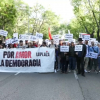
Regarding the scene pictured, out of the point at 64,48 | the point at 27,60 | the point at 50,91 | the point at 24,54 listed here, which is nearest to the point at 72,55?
the point at 64,48

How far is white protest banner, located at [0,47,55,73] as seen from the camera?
11070 mm

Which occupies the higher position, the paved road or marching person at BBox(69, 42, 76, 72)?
marching person at BBox(69, 42, 76, 72)

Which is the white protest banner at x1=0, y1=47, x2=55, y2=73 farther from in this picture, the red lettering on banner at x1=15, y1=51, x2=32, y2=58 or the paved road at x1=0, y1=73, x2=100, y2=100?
the paved road at x1=0, y1=73, x2=100, y2=100

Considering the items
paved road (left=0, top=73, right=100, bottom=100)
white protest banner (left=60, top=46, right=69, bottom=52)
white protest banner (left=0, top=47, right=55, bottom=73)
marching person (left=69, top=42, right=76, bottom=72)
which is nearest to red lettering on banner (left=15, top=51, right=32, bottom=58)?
white protest banner (left=0, top=47, right=55, bottom=73)

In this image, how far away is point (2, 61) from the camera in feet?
36.6

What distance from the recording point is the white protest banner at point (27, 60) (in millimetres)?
11070

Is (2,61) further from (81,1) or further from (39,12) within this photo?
(39,12)

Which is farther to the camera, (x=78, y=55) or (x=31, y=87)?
(x=78, y=55)

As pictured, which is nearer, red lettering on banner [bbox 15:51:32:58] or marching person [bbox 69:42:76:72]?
marching person [bbox 69:42:76:72]

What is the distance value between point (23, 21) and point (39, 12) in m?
5.25

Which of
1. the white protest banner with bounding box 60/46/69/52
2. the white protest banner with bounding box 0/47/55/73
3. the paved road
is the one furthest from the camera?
the white protest banner with bounding box 0/47/55/73

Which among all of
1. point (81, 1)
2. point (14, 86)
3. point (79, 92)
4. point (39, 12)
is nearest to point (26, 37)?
point (14, 86)

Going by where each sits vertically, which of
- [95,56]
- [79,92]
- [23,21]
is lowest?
[79,92]

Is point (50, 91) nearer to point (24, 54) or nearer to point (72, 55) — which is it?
point (72, 55)
